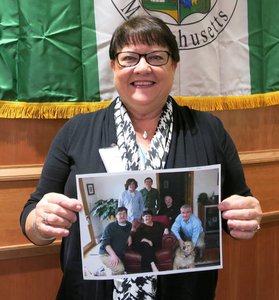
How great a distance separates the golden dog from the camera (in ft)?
2.34

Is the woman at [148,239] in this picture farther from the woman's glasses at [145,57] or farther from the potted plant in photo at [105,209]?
the woman's glasses at [145,57]

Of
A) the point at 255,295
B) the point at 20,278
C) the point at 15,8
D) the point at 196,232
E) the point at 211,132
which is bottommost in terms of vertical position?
the point at 255,295

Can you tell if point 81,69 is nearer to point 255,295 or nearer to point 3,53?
point 3,53

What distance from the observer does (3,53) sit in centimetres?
111

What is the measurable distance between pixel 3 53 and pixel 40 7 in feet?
0.80

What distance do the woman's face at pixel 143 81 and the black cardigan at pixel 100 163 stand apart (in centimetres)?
10

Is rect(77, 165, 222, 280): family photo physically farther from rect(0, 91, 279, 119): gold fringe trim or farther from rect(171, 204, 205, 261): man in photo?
rect(0, 91, 279, 119): gold fringe trim

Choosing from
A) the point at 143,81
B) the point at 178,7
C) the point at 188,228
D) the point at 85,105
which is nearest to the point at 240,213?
the point at 188,228

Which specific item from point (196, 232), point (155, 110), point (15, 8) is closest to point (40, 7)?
point (15, 8)

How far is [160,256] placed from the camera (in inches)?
28.0

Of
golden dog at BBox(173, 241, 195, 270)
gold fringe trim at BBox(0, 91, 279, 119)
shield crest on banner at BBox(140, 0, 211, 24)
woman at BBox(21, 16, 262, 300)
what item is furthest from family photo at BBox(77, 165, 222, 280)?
shield crest on banner at BBox(140, 0, 211, 24)

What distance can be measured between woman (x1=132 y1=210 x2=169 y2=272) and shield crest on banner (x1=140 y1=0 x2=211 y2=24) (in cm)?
98

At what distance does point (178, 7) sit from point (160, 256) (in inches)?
43.5

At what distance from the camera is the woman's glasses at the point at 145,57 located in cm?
80
